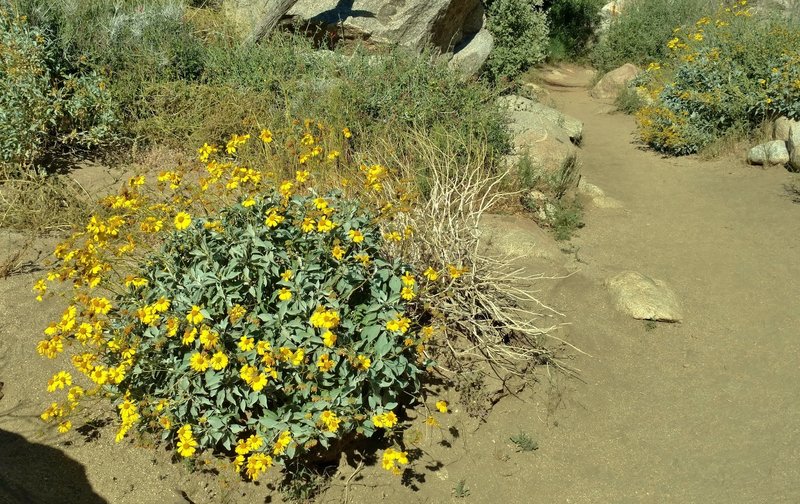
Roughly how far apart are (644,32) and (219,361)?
36.3ft

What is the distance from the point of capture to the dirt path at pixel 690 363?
11.8ft

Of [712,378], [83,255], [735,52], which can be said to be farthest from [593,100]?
[83,255]

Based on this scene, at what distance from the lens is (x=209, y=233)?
3.39 metres

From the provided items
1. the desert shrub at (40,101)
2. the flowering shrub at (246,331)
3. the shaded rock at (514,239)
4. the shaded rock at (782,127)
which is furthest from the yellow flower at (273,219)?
the shaded rock at (782,127)

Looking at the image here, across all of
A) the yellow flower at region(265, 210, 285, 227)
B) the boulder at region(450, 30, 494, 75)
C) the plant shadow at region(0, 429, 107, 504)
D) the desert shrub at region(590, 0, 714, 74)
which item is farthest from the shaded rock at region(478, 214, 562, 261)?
the desert shrub at region(590, 0, 714, 74)

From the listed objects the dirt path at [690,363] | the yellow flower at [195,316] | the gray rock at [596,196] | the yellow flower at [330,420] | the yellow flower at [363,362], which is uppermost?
the yellow flower at [195,316]

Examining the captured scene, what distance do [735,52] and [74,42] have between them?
23.9 feet

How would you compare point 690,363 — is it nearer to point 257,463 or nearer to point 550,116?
point 257,463

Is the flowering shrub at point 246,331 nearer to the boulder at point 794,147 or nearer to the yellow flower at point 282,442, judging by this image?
the yellow flower at point 282,442

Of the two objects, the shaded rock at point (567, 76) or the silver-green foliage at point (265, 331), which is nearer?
the silver-green foliage at point (265, 331)

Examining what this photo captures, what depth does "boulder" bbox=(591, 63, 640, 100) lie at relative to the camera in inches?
420

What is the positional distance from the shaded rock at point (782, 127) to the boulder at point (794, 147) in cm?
7

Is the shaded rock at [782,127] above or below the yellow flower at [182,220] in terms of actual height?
below

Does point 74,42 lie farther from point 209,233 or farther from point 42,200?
point 209,233
